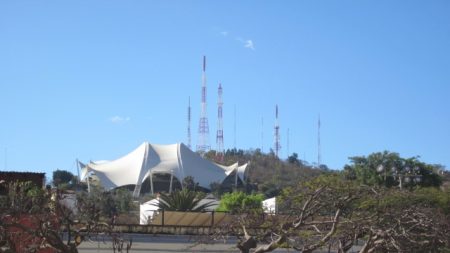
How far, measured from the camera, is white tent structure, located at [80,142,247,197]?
92062 mm

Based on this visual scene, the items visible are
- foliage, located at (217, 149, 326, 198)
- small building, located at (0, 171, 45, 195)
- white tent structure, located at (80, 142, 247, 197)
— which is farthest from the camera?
foliage, located at (217, 149, 326, 198)

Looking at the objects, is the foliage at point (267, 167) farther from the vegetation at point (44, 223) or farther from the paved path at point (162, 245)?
the vegetation at point (44, 223)

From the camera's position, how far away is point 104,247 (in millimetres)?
18281

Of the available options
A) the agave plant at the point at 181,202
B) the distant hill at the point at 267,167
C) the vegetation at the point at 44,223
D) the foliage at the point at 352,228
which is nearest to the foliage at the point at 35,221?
the vegetation at the point at 44,223

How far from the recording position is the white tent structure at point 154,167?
9206 cm

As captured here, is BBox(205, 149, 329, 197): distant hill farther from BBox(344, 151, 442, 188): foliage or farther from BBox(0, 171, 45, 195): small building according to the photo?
BBox(0, 171, 45, 195): small building

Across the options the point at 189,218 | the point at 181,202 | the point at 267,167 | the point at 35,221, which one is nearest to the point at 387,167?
the point at 181,202

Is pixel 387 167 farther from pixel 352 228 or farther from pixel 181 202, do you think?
pixel 352 228

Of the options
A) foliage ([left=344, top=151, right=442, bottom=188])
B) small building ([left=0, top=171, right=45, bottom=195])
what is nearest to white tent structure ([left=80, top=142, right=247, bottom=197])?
foliage ([left=344, top=151, right=442, bottom=188])

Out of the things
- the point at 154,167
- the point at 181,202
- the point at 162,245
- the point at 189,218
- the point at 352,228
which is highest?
the point at 154,167

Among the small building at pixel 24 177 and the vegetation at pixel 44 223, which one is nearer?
the vegetation at pixel 44 223

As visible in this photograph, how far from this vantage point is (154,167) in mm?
92438

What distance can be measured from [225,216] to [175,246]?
611 cm

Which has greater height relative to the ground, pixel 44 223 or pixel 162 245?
pixel 44 223
